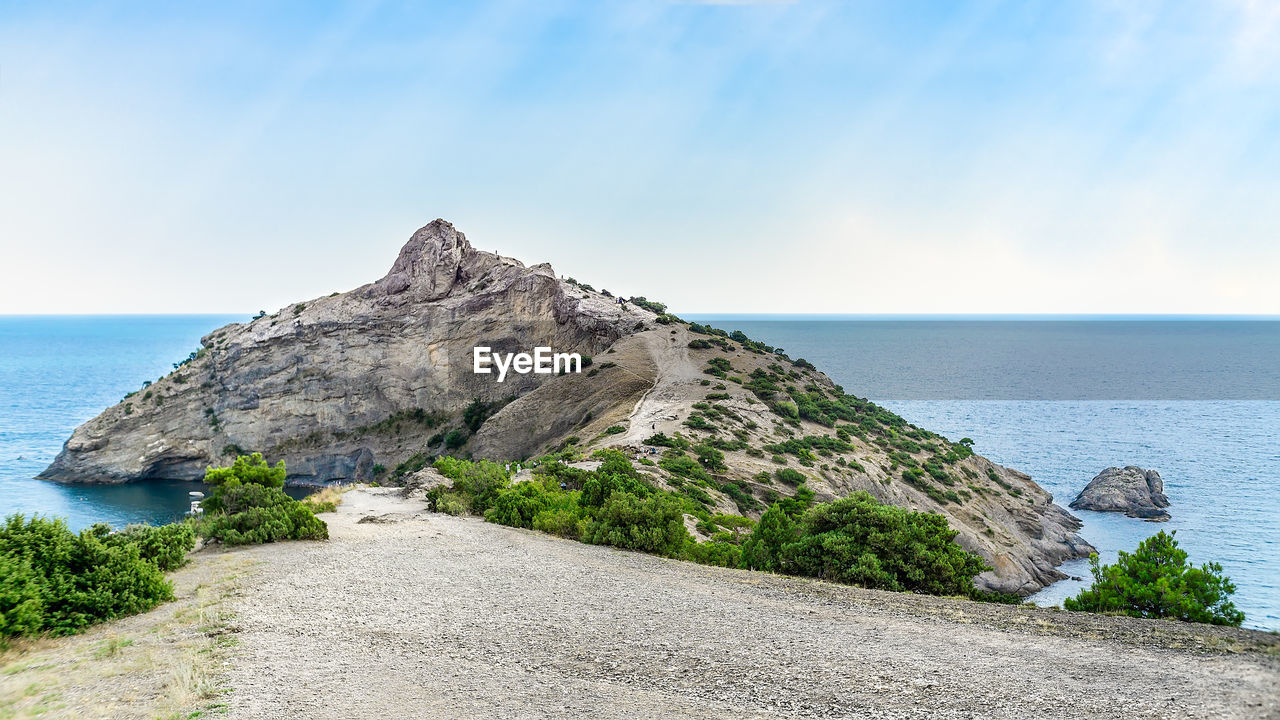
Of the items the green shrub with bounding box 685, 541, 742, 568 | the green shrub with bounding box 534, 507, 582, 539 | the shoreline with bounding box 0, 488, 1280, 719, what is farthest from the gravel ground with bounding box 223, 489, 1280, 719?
the green shrub with bounding box 534, 507, 582, 539

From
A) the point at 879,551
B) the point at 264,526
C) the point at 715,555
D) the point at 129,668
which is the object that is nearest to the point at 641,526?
the point at 715,555

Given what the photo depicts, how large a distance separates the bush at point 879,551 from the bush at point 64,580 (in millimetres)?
12312

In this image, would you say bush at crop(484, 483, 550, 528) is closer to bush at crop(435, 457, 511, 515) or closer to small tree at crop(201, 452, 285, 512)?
bush at crop(435, 457, 511, 515)

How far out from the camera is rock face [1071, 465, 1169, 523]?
56.6 m

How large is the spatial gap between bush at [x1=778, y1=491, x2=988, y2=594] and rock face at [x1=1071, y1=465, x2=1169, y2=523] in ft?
170

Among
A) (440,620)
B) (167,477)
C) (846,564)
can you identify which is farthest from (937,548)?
(167,477)

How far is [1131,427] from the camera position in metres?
93.1

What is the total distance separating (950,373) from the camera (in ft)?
494

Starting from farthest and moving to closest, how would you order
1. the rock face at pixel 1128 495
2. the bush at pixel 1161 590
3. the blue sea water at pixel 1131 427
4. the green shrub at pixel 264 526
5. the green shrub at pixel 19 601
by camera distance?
1. the rock face at pixel 1128 495
2. the blue sea water at pixel 1131 427
3. the green shrub at pixel 264 526
4. the bush at pixel 1161 590
5. the green shrub at pixel 19 601

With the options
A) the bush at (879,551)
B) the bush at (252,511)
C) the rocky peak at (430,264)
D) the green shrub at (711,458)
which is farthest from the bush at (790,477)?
the rocky peak at (430,264)

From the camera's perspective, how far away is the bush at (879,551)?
47.5 ft

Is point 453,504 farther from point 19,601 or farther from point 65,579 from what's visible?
point 19,601

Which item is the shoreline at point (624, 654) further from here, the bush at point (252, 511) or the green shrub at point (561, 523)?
the green shrub at point (561, 523)

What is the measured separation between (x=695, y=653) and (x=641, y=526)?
8.12 meters
